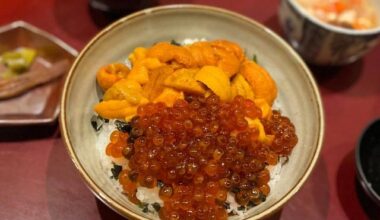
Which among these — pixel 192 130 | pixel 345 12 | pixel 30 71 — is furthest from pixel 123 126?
pixel 345 12

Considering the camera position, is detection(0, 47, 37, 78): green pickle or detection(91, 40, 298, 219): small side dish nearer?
detection(91, 40, 298, 219): small side dish

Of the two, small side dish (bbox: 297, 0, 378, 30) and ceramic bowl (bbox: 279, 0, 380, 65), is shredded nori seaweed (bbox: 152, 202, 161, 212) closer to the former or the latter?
ceramic bowl (bbox: 279, 0, 380, 65)

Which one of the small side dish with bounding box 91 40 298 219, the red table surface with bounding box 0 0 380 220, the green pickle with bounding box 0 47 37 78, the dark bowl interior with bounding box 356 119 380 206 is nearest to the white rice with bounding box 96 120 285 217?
the small side dish with bounding box 91 40 298 219

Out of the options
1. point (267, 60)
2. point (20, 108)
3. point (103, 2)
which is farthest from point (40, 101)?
point (267, 60)

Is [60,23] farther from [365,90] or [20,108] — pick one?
[365,90]

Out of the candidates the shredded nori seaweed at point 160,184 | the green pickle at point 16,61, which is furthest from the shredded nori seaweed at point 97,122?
the green pickle at point 16,61

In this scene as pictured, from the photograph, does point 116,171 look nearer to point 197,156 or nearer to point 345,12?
point 197,156
